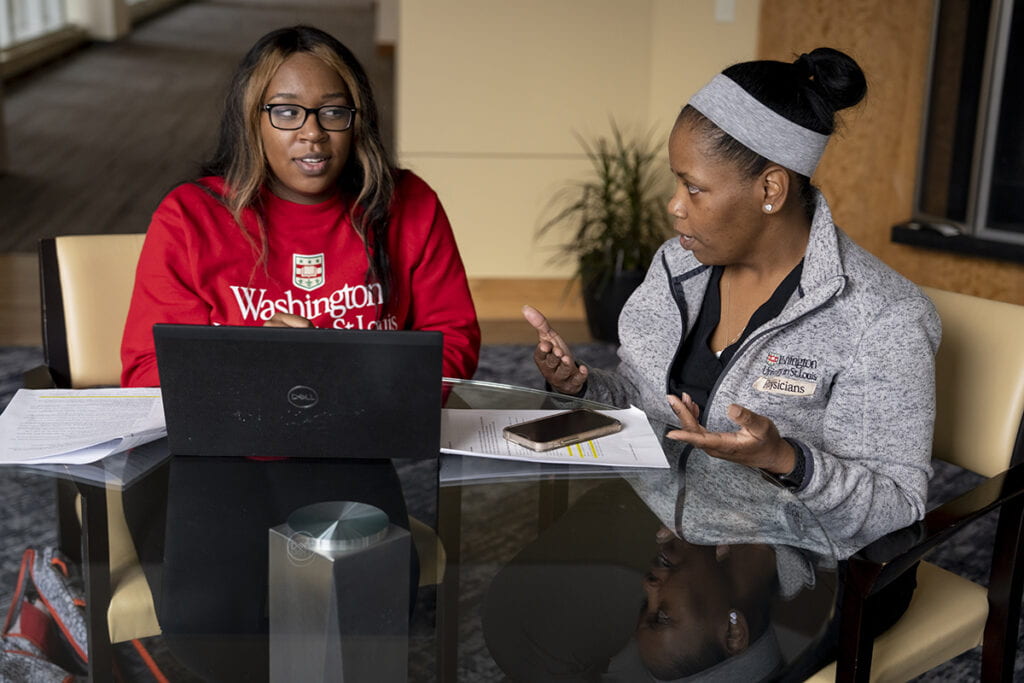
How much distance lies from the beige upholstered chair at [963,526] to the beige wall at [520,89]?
10.6ft

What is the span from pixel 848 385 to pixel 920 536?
259 millimetres

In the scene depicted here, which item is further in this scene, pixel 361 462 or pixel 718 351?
pixel 718 351

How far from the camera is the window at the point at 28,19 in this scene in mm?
10453

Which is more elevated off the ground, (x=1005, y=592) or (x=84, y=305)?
(x=84, y=305)

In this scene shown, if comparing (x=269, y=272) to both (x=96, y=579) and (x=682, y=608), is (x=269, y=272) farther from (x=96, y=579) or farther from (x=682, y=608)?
(x=682, y=608)

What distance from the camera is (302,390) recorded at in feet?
4.66

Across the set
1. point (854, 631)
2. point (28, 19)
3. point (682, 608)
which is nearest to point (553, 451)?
point (682, 608)

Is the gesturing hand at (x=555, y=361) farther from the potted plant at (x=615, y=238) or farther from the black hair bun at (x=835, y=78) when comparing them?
the potted plant at (x=615, y=238)

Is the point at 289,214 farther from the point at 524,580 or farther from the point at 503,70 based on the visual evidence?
the point at 503,70

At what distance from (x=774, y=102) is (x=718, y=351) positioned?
0.44 meters

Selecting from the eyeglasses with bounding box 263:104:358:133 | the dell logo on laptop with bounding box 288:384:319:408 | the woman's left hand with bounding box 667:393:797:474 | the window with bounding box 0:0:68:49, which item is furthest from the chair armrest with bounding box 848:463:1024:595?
the window with bounding box 0:0:68:49

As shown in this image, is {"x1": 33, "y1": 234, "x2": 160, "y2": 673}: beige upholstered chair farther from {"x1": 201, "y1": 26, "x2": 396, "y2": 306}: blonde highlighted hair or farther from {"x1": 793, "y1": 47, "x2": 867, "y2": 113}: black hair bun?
{"x1": 793, "y1": 47, "x2": 867, "y2": 113}: black hair bun

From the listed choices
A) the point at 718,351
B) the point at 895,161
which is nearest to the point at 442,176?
the point at 895,161

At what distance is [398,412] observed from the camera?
1.44m
